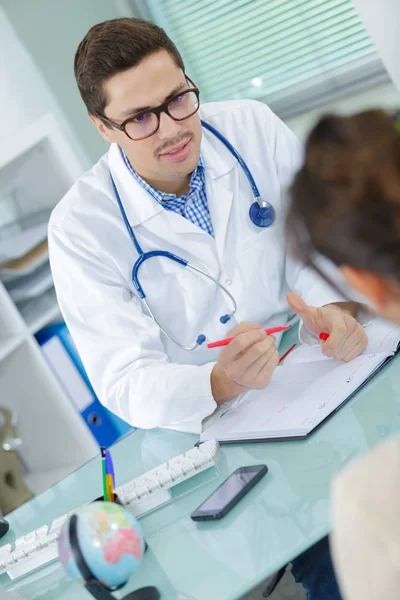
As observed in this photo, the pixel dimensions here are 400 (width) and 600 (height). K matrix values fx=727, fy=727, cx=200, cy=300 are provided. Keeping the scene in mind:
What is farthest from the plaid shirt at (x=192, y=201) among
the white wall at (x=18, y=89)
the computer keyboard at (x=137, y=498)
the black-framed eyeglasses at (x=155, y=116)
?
the white wall at (x=18, y=89)

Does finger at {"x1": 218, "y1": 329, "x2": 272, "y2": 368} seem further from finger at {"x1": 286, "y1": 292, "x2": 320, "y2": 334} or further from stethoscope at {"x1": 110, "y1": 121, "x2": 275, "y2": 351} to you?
stethoscope at {"x1": 110, "y1": 121, "x2": 275, "y2": 351}

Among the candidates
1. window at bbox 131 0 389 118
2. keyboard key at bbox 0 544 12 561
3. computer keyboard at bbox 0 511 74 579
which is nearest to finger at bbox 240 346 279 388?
computer keyboard at bbox 0 511 74 579

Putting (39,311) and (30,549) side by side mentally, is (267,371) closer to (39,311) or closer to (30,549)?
(30,549)

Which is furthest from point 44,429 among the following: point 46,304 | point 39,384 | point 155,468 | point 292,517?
point 292,517

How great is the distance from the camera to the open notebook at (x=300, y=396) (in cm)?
114

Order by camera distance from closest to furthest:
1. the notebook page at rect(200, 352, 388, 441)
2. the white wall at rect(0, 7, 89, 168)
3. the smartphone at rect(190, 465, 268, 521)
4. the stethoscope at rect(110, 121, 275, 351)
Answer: the smartphone at rect(190, 465, 268, 521), the notebook page at rect(200, 352, 388, 441), the stethoscope at rect(110, 121, 275, 351), the white wall at rect(0, 7, 89, 168)

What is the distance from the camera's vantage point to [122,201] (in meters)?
1.57

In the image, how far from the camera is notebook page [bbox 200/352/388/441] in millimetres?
1140

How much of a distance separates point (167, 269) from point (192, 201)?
173mm

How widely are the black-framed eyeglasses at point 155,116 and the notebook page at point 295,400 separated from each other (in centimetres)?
56

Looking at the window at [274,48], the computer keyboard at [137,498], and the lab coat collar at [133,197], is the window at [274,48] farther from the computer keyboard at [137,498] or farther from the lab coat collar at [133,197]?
the computer keyboard at [137,498]

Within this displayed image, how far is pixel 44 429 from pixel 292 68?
1731 mm

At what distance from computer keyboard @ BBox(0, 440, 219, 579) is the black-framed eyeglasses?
0.66 m

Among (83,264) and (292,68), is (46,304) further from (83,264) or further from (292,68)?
(292,68)
